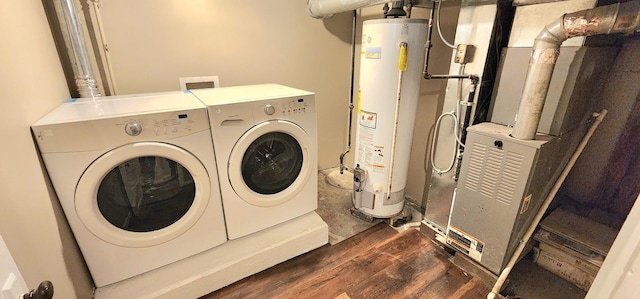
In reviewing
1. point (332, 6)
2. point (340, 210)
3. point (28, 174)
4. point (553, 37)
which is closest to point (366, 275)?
point (340, 210)

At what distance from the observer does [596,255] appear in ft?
4.60

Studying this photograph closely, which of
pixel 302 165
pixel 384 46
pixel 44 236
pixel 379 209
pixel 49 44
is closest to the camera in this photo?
pixel 44 236

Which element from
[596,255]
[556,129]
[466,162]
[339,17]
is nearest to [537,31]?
[556,129]

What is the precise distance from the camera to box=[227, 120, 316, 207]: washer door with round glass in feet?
4.96

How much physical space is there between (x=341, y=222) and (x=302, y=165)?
2.17 feet

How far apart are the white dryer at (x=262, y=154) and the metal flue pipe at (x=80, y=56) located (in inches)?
24.5

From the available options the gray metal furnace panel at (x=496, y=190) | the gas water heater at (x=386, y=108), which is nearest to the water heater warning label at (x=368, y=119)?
the gas water heater at (x=386, y=108)

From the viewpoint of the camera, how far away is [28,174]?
0.97 meters

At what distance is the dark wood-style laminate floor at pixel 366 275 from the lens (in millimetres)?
1534

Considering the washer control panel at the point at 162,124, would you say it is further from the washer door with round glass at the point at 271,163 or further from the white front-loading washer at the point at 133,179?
the washer door with round glass at the point at 271,163

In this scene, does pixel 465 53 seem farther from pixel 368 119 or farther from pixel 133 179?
pixel 133 179

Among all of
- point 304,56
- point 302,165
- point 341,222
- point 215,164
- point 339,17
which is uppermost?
point 339,17

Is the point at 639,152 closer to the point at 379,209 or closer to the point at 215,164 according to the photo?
the point at 379,209

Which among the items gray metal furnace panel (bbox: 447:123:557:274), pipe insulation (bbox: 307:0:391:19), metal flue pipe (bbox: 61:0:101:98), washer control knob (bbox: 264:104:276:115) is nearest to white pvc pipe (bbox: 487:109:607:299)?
gray metal furnace panel (bbox: 447:123:557:274)
